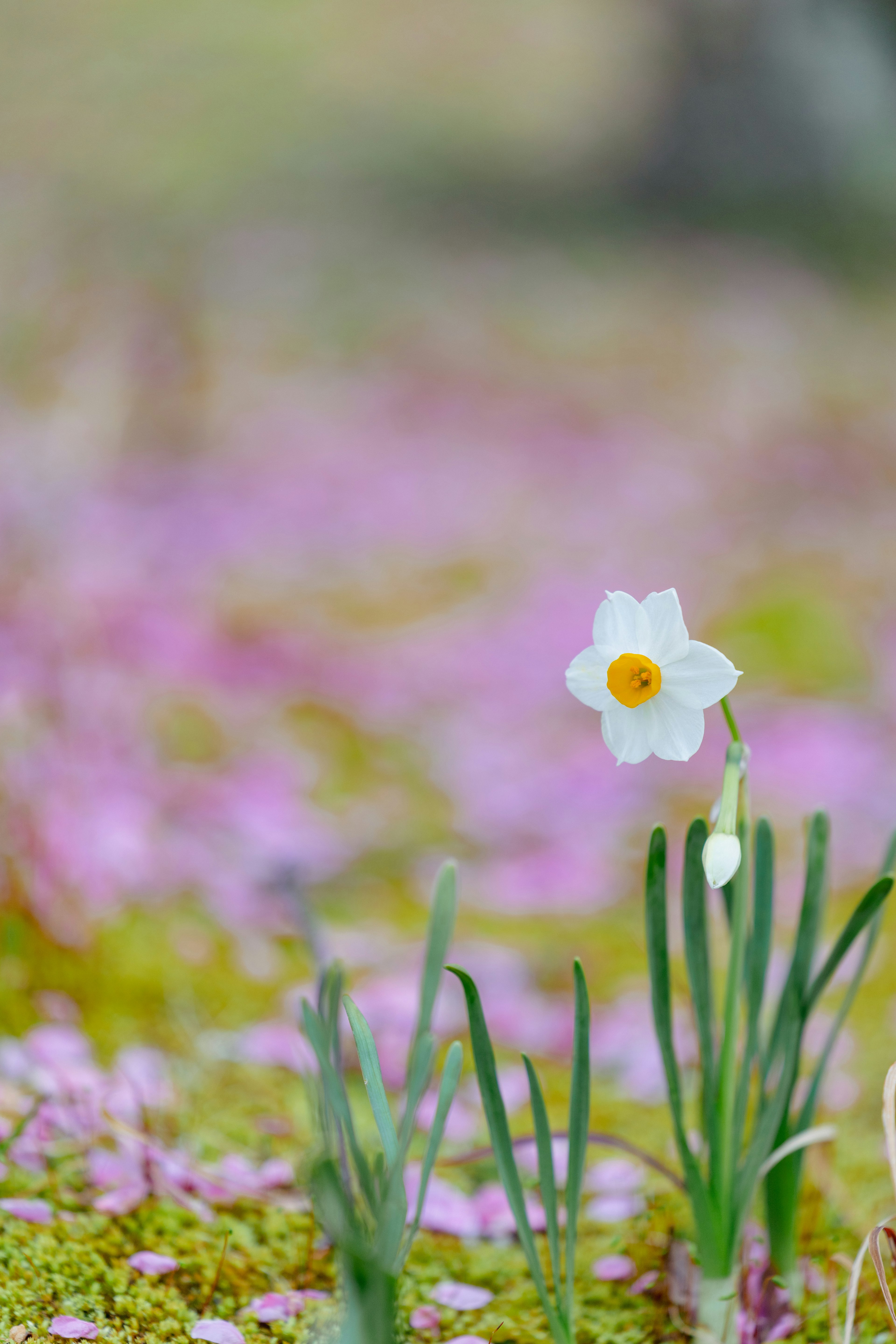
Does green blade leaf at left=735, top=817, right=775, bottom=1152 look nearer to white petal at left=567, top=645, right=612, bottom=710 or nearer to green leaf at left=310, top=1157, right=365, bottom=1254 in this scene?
white petal at left=567, top=645, right=612, bottom=710

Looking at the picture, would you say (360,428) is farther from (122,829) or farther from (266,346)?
(122,829)

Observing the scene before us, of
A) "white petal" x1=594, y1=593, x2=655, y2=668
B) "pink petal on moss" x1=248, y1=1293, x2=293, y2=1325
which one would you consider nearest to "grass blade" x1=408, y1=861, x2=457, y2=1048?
"white petal" x1=594, y1=593, x2=655, y2=668

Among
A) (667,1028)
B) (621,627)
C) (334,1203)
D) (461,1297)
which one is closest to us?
(334,1203)

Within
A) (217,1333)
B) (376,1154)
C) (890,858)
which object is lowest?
(217,1333)

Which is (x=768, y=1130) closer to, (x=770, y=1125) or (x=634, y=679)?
(x=770, y=1125)

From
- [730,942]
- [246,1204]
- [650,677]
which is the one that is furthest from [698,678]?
[246,1204]

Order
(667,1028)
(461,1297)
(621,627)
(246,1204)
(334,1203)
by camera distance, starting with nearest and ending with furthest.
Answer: (334,1203), (621,627), (667,1028), (461,1297), (246,1204)

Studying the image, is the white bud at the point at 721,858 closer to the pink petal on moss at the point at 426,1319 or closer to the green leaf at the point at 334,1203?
the green leaf at the point at 334,1203
